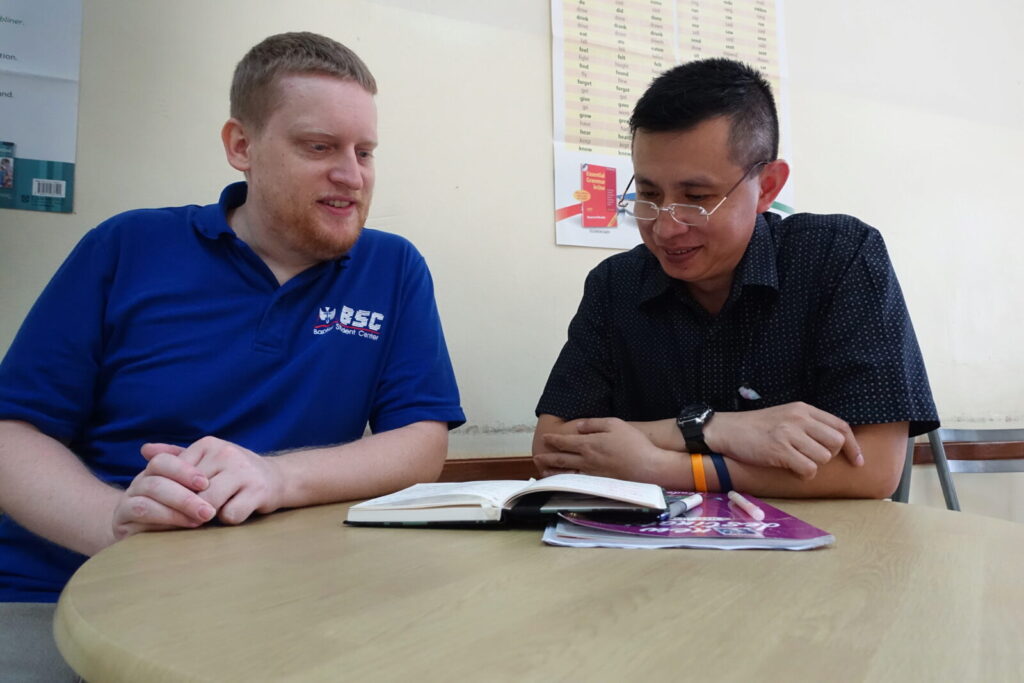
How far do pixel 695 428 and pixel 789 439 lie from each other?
158 millimetres

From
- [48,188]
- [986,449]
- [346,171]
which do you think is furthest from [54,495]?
[986,449]

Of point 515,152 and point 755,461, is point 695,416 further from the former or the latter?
point 515,152

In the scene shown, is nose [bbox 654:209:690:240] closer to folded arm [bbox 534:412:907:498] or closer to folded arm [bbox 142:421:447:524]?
folded arm [bbox 534:412:907:498]

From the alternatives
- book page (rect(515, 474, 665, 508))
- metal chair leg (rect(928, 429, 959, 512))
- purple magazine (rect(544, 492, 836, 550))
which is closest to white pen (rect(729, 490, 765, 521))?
purple magazine (rect(544, 492, 836, 550))

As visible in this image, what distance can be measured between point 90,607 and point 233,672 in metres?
0.19

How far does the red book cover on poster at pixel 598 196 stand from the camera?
1.97m

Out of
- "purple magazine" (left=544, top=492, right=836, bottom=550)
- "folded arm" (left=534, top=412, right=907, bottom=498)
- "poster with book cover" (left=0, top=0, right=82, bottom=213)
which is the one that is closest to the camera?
"purple magazine" (left=544, top=492, right=836, bottom=550)

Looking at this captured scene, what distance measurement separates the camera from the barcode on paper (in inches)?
56.9

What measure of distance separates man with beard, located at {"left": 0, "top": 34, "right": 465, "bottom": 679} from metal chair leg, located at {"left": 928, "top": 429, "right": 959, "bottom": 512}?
1.71 m

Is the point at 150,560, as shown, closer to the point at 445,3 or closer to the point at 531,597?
the point at 531,597

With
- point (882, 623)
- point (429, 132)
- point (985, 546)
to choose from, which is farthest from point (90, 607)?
point (429, 132)

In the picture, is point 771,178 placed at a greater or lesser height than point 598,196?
lesser

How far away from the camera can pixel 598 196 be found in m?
1.98

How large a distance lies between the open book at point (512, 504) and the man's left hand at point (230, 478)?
112mm
